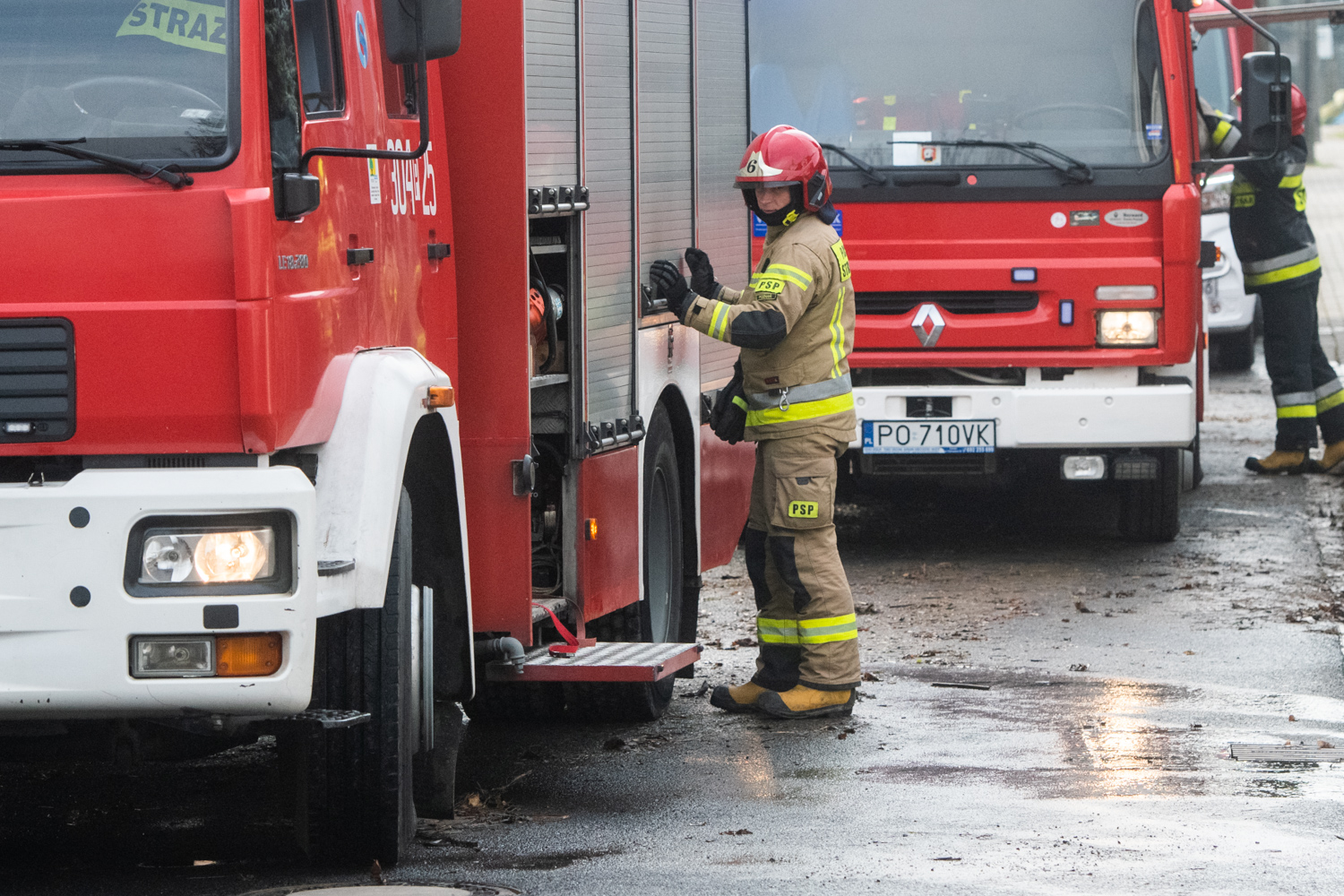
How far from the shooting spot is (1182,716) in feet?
23.2

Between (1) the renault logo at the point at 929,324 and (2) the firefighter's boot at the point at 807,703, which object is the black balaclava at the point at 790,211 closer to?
(2) the firefighter's boot at the point at 807,703

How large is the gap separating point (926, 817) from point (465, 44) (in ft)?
7.85

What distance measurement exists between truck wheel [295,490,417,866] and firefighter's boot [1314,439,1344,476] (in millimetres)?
9362

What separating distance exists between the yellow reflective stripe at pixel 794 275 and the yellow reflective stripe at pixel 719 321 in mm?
216

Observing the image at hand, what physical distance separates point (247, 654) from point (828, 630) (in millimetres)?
3124

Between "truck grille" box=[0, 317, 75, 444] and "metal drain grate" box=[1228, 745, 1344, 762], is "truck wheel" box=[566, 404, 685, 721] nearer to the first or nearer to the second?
"metal drain grate" box=[1228, 745, 1344, 762]

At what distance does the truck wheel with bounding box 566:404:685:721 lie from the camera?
23.2ft

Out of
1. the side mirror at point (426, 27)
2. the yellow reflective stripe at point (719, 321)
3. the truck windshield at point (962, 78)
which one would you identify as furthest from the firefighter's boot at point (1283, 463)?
the side mirror at point (426, 27)

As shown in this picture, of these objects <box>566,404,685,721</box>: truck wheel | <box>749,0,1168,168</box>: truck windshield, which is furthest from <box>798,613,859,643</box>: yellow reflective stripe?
<box>749,0,1168,168</box>: truck windshield

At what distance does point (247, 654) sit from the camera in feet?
14.2

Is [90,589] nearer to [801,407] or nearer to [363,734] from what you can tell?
[363,734]

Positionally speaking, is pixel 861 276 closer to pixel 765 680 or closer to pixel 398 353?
pixel 765 680

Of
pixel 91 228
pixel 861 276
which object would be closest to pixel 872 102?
pixel 861 276

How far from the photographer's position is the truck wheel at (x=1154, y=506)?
418 inches
